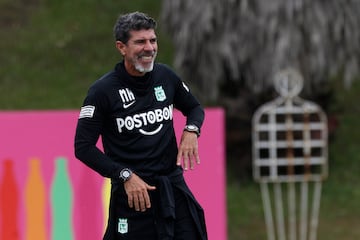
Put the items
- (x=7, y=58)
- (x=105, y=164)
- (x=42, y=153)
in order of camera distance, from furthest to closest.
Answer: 1. (x=7, y=58)
2. (x=42, y=153)
3. (x=105, y=164)

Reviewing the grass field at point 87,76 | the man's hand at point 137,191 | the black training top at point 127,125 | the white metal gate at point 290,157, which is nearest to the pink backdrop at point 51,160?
the black training top at point 127,125

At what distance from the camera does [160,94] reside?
16.5ft

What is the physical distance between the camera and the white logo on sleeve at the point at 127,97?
4.91 metres

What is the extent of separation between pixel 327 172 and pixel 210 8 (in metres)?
2.51

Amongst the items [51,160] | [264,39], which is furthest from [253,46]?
[51,160]

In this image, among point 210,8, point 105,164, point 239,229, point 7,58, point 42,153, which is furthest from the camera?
point 7,58

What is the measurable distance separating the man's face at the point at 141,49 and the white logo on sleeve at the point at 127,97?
4.7 inches

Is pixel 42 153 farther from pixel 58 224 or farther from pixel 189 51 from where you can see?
pixel 189 51

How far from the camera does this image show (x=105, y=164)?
15.9ft

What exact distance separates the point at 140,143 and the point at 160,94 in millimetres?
270

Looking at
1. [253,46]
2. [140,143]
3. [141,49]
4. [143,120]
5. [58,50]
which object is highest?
[58,50]

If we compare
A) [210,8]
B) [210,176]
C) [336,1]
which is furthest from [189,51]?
[210,176]

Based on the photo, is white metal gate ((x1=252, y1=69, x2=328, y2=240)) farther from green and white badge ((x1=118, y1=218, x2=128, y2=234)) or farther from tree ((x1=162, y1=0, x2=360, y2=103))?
green and white badge ((x1=118, y1=218, x2=128, y2=234))

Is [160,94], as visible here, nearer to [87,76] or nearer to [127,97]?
[127,97]
